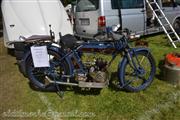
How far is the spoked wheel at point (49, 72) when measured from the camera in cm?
560

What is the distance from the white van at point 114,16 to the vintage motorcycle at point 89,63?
3346 millimetres

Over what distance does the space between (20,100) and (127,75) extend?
2267 millimetres

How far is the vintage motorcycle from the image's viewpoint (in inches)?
214

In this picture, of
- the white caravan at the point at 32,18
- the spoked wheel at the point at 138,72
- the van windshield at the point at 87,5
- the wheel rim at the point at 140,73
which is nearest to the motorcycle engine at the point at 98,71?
the spoked wheel at the point at 138,72

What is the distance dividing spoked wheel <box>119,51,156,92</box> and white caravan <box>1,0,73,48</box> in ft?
9.83

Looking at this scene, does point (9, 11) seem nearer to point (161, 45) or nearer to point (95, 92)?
point (95, 92)

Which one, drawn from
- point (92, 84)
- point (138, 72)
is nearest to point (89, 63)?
point (92, 84)

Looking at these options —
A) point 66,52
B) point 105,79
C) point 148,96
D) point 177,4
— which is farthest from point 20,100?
point 177,4

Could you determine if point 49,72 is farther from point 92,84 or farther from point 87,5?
point 87,5

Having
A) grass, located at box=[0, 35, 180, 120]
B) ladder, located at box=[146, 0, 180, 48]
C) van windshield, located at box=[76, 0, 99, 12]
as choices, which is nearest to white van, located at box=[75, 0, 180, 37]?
van windshield, located at box=[76, 0, 99, 12]

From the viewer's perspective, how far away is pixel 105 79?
5.46 metres

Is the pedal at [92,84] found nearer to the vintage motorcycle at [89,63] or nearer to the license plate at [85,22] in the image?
the vintage motorcycle at [89,63]

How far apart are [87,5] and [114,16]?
1.00 m

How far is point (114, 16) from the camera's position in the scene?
916 centimetres
